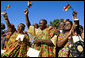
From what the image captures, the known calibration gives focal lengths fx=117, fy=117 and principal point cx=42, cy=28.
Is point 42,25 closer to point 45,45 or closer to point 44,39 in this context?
point 44,39

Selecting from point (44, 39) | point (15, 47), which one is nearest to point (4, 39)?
point (15, 47)

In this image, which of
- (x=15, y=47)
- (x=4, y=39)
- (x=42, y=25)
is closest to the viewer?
(x=42, y=25)

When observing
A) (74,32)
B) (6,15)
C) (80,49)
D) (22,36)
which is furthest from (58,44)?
(6,15)

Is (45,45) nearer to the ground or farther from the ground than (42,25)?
nearer to the ground

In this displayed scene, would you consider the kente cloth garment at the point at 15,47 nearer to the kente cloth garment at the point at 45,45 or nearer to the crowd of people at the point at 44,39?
the crowd of people at the point at 44,39

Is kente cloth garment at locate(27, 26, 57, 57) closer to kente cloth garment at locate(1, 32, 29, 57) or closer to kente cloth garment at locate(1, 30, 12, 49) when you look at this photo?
kente cloth garment at locate(1, 32, 29, 57)

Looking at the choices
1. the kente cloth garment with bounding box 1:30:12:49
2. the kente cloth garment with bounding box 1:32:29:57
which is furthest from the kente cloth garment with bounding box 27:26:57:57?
the kente cloth garment with bounding box 1:30:12:49

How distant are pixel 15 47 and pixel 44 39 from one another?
1215 mm

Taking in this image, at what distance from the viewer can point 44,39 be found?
3.13 m

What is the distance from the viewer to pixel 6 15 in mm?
4090

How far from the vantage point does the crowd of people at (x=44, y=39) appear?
2716mm

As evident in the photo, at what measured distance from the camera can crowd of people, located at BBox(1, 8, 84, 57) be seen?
2716 mm

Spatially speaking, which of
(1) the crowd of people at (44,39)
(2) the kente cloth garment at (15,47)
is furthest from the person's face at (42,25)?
(2) the kente cloth garment at (15,47)

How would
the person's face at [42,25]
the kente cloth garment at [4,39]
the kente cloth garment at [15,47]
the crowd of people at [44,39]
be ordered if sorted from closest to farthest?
the crowd of people at [44,39] → the person's face at [42,25] → the kente cloth garment at [15,47] → the kente cloth garment at [4,39]
